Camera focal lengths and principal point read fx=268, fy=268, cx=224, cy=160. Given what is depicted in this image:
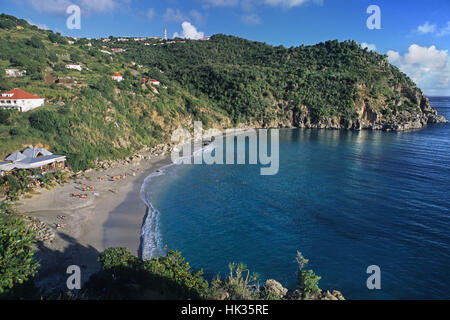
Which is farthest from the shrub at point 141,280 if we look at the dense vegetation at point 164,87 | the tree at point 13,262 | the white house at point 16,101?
the white house at point 16,101

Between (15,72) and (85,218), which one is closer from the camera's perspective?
(85,218)

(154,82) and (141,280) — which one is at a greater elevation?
(154,82)

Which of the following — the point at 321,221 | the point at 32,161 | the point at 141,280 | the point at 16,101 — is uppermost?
the point at 16,101

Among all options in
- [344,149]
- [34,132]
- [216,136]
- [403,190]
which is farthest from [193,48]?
[403,190]

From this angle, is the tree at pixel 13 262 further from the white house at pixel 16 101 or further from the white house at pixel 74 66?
the white house at pixel 74 66

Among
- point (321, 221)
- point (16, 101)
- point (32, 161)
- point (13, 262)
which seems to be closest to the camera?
point (13, 262)

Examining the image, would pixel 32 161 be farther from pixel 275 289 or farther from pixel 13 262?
pixel 275 289

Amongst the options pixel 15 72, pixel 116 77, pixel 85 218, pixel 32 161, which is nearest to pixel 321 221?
pixel 85 218
